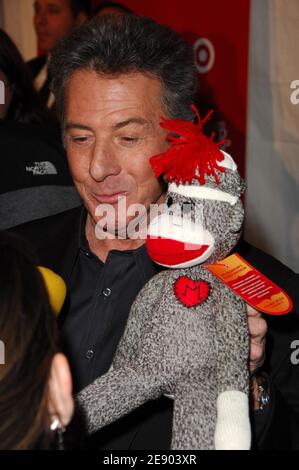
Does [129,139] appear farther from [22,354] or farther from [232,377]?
[22,354]

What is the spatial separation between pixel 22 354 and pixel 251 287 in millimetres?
460

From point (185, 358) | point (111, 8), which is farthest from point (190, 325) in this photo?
point (111, 8)

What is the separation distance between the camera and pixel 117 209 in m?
1.50

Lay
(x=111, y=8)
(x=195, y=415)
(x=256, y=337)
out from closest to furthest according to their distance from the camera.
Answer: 1. (x=195, y=415)
2. (x=256, y=337)
3. (x=111, y=8)

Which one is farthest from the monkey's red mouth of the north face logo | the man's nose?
the north face logo

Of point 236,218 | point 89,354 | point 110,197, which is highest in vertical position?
point 236,218

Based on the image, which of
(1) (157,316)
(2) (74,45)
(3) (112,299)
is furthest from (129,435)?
(2) (74,45)

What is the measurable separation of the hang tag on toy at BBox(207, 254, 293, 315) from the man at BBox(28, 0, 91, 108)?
2417mm

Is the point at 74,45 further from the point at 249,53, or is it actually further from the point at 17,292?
the point at 249,53

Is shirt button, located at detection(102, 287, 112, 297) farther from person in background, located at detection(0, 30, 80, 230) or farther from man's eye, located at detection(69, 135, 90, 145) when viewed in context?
person in background, located at detection(0, 30, 80, 230)

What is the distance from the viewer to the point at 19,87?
8.13ft

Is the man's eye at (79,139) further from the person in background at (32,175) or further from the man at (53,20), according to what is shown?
the man at (53,20)

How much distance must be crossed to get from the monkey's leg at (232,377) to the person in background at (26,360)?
25 cm

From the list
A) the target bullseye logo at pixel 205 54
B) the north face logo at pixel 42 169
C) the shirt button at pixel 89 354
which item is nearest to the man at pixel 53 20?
the target bullseye logo at pixel 205 54
